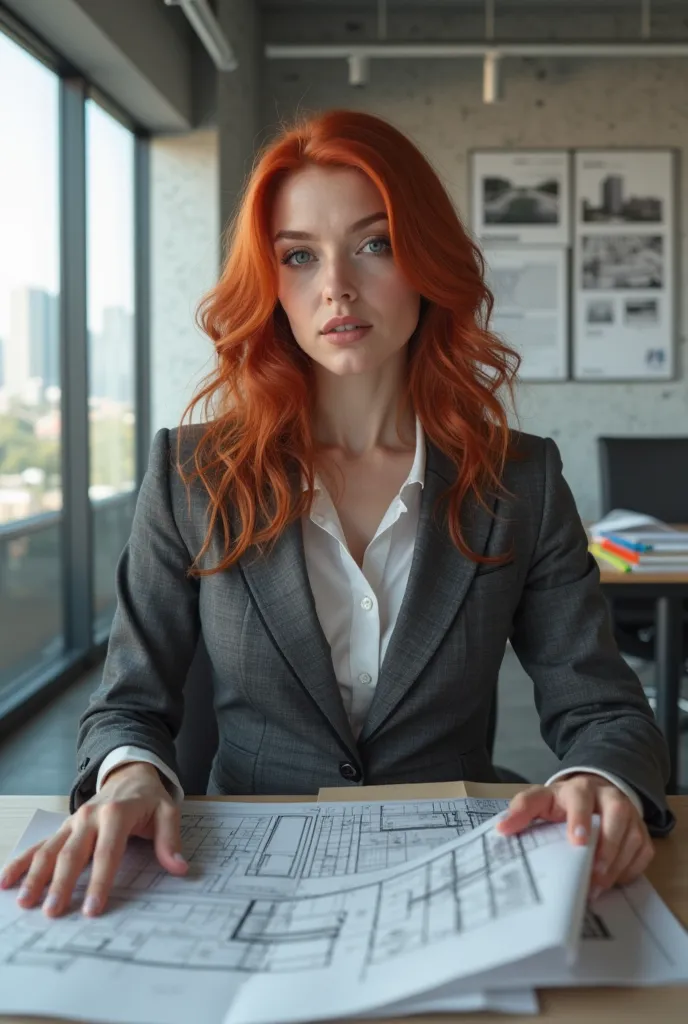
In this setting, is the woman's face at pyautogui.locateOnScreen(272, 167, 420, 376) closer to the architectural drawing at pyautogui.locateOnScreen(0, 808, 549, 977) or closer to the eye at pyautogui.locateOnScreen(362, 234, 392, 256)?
the eye at pyautogui.locateOnScreen(362, 234, 392, 256)

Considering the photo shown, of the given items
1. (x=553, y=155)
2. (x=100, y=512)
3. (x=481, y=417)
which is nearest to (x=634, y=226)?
(x=553, y=155)

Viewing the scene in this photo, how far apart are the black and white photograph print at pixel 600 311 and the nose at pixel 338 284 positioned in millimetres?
4840

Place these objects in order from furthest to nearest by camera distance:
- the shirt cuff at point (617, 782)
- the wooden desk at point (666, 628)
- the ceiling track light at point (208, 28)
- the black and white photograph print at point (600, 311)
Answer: the black and white photograph print at point (600, 311), the ceiling track light at point (208, 28), the wooden desk at point (666, 628), the shirt cuff at point (617, 782)

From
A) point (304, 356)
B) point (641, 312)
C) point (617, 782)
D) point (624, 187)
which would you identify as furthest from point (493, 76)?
point (617, 782)

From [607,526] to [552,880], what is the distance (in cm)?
230

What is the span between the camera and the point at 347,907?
2.45ft

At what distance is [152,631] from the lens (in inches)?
48.6

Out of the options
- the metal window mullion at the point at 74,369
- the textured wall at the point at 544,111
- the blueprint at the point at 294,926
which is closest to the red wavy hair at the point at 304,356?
the blueprint at the point at 294,926

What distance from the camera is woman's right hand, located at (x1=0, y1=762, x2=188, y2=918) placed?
77cm

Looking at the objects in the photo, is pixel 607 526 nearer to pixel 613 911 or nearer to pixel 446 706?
pixel 446 706

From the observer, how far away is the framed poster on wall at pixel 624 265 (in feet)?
18.8

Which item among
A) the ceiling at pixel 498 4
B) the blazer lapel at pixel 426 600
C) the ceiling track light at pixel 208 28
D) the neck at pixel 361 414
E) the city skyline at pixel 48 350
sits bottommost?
the blazer lapel at pixel 426 600

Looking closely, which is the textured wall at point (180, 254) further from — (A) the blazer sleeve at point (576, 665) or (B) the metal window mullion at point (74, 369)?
(A) the blazer sleeve at point (576, 665)

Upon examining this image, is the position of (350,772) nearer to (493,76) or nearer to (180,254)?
(493,76)
